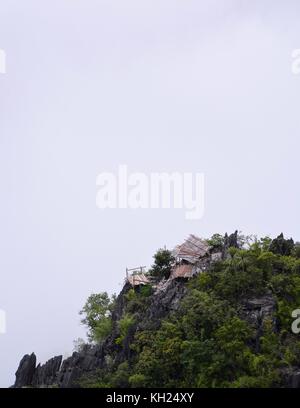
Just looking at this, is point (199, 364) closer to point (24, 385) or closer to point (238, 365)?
point (238, 365)

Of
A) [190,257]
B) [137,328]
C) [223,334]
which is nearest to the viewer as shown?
[223,334]

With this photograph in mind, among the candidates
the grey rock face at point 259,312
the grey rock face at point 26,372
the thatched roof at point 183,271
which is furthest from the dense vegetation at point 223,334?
the grey rock face at point 26,372

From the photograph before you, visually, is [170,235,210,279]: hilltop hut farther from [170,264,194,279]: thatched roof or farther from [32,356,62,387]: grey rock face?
[32,356,62,387]: grey rock face

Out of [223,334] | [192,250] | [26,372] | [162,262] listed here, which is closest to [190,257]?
[192,250]

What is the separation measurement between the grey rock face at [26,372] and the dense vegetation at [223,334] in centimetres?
446

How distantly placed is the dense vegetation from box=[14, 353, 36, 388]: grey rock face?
4.46 metres

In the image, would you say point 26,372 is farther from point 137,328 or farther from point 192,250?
point 192,250

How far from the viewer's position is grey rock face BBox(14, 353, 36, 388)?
122ft

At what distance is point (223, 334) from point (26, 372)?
37.9 ft

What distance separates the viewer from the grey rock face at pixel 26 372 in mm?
37041

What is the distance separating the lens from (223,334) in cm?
3138

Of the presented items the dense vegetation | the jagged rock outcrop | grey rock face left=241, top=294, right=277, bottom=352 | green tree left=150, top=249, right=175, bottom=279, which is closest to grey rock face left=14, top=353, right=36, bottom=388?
the jagged rock outcrop

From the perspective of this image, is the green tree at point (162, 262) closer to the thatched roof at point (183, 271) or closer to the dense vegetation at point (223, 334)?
the thatched roof at point (183, 271)
